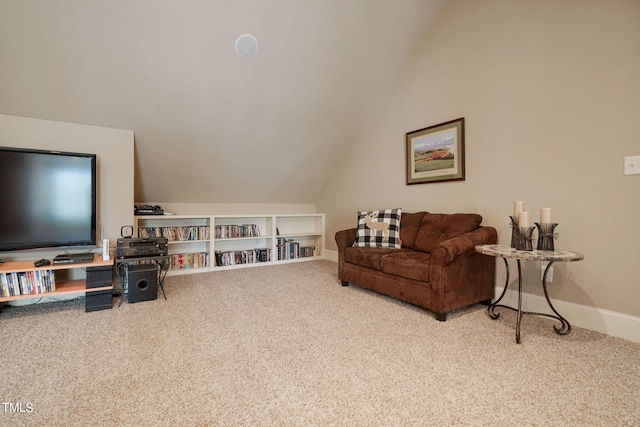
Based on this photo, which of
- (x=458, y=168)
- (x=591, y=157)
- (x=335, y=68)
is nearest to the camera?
(x=591, y=157)

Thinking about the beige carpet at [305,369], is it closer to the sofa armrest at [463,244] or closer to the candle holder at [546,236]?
the sofa armrest at [463,244]

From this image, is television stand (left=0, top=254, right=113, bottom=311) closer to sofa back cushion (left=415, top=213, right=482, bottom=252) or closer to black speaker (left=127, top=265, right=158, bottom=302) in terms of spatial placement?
black speaker (left=127, top=265, right=158, bottom=302)

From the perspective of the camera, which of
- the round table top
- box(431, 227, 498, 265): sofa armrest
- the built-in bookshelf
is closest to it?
the round table top

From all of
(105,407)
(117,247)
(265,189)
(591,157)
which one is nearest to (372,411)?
(105,407)

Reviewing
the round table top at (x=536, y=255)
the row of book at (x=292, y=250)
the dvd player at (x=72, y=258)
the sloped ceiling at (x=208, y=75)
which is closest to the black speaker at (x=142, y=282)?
the dvd player at (x=72, y=258)

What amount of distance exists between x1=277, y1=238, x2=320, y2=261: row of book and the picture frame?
2.14 m

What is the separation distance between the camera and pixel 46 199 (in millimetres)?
2551

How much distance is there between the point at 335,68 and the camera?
329 centimetres

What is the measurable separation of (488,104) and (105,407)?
3.48 metres

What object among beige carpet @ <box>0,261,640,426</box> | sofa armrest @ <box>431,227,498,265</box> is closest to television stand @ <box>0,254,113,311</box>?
beige carpet @ <box>0,261,640,426</box>

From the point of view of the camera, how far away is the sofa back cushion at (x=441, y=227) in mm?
2664

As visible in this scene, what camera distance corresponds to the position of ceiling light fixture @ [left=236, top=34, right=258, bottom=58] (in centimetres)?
275

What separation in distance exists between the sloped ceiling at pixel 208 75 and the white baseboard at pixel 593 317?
2843mm

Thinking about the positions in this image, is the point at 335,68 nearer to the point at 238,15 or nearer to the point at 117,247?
the point at 238,15
